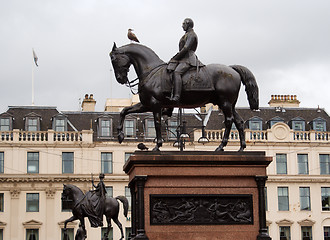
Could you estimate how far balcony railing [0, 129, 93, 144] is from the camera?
217 ft

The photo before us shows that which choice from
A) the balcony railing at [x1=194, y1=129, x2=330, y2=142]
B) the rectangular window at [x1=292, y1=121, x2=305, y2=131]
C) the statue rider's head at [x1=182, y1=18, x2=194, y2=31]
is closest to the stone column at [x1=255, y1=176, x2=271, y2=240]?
the statue rider's head at [x1=182, y1=18, x2=194, y2=31]

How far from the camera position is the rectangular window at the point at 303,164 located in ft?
226

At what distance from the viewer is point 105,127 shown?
68.8 m

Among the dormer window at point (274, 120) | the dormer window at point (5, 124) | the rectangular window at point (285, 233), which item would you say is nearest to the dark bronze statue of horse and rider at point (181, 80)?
the rectangular window at point (285, 233)

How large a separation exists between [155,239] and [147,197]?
106cm

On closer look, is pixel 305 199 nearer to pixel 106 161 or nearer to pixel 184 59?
pixel 106 161

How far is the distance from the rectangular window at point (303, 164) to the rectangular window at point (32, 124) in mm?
24760

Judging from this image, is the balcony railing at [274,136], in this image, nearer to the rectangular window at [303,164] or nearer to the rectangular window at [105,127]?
the rectangular window at [303,164]

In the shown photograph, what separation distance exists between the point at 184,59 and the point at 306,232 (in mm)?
50748

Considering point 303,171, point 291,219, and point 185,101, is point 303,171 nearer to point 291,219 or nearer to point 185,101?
A: point 291,219

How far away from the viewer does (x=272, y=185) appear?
68188mm

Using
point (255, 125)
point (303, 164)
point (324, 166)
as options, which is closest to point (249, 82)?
point (303, 164)

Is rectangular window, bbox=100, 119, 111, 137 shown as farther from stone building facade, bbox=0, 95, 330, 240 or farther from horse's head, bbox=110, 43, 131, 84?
horse's head, bbox=110, 43, 131, 84

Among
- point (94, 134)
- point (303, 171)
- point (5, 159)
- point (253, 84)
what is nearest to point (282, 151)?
point (303, 171)
